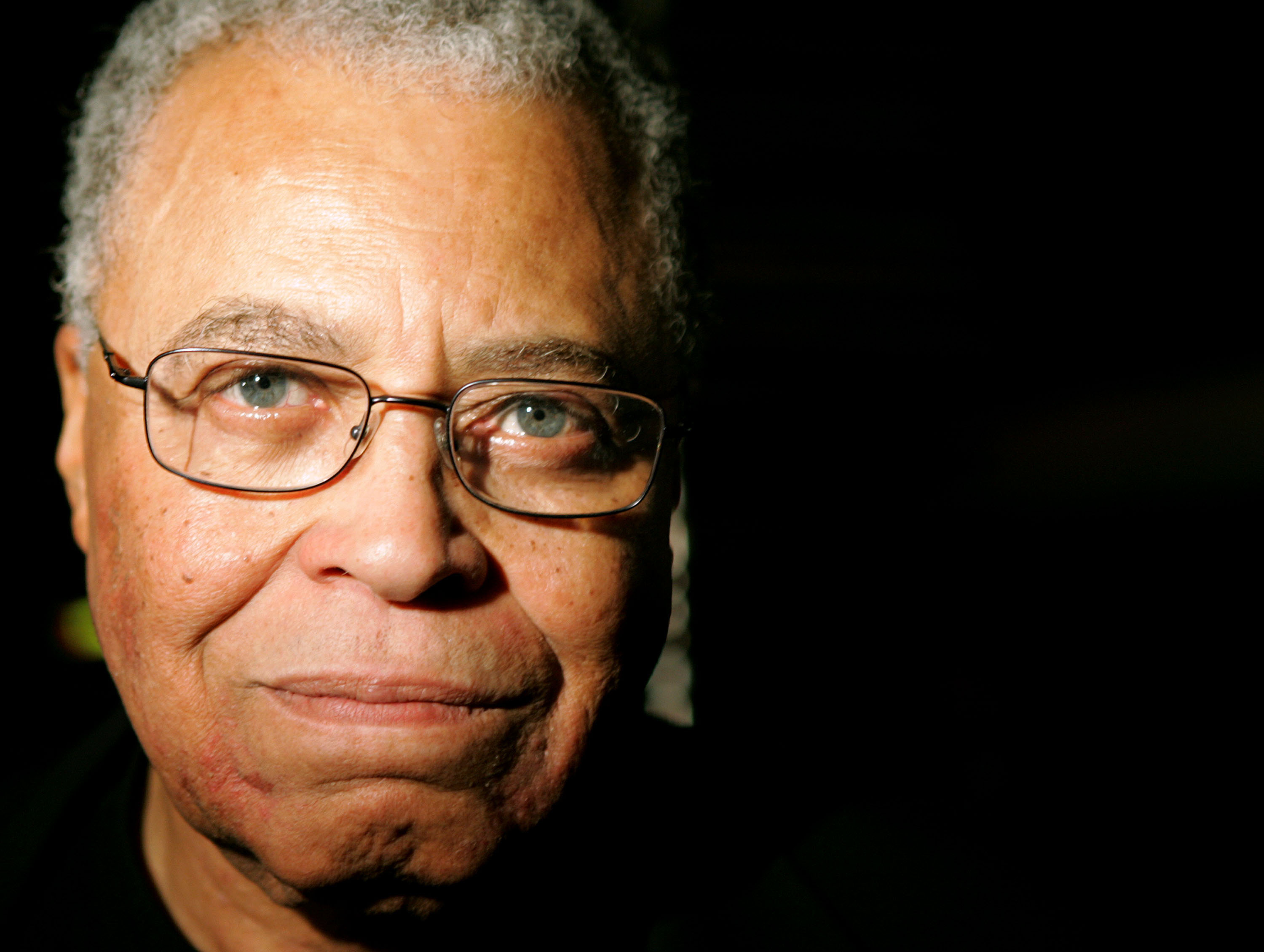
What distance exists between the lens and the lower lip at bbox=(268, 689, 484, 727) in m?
1.07

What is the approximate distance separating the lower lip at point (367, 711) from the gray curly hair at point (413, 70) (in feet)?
2.46

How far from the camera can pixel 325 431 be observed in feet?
3.80

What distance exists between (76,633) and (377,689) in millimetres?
1868

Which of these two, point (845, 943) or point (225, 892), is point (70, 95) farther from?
point (845, 943)

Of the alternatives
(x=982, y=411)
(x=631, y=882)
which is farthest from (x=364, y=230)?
(x=982, y=411)

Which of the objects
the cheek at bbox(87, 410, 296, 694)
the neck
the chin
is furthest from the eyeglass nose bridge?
the neck

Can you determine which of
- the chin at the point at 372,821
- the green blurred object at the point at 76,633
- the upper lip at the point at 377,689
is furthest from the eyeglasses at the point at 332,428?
the green blurred object at the point at 76,633

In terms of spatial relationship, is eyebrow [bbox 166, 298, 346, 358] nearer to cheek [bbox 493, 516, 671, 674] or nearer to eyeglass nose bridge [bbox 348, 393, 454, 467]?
eyeglass nose bridge [bbox 348, 393, 454, 467]

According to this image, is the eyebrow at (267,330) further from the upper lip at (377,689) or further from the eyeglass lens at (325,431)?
the upper lip at (377,689)

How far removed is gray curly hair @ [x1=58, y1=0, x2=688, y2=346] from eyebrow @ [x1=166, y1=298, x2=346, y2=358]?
395 mm

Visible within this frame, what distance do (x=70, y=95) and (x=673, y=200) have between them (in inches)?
77.1

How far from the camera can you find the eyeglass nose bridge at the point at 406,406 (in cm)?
111

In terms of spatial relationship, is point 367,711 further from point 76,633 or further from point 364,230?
point 76,633

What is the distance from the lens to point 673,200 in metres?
1.52
